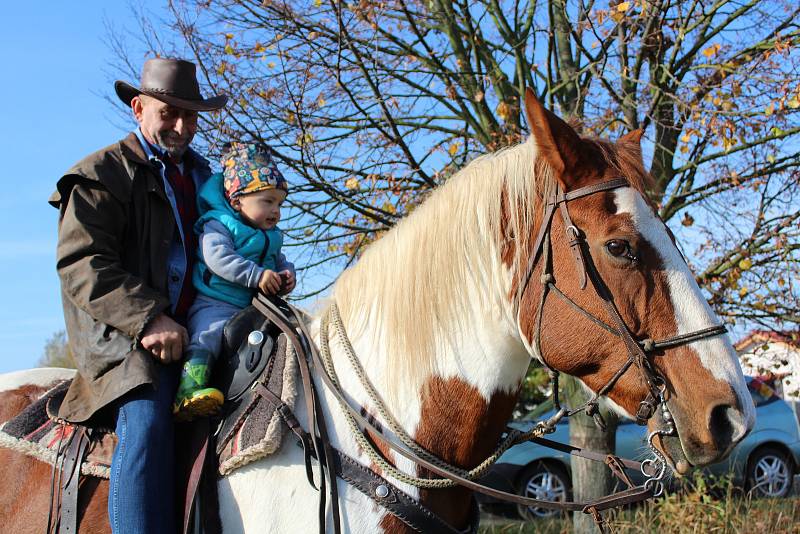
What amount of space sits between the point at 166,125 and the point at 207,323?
0.93 meters

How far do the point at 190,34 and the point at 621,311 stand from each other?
4.86 meters

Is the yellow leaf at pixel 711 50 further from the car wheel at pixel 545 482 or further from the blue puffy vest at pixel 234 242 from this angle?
the car wheel at pixel 545 482

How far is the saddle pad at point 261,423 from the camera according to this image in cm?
236

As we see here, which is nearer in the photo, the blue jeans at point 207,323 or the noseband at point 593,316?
the noseband at point 593,316

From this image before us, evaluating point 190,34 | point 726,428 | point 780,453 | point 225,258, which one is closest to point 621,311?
point 726,428

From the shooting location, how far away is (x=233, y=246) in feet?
9.26

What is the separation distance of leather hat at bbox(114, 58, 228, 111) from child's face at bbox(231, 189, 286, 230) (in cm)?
47

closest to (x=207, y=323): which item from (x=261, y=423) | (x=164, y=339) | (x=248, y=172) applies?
(x=164, y=339)

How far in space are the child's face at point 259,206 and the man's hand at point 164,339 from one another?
22.4 inches

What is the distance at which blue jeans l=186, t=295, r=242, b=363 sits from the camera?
2584 mm

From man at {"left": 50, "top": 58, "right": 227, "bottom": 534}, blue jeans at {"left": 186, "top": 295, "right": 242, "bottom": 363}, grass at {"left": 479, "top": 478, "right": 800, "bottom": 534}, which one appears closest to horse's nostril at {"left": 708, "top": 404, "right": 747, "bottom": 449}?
blue jeans at {"left": 186, "top": 295, "right": 242, "bottom": 363}

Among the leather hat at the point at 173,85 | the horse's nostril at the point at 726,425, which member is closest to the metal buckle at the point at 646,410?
the horse's nostril at the point at 726,425

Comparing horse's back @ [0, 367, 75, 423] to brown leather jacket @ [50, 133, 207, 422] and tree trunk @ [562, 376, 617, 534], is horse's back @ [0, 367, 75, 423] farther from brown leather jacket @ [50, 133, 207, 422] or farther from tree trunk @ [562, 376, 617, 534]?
tree trunk @ [562, 376, 617, 534]

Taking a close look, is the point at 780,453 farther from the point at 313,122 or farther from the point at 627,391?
the point at 627,391
